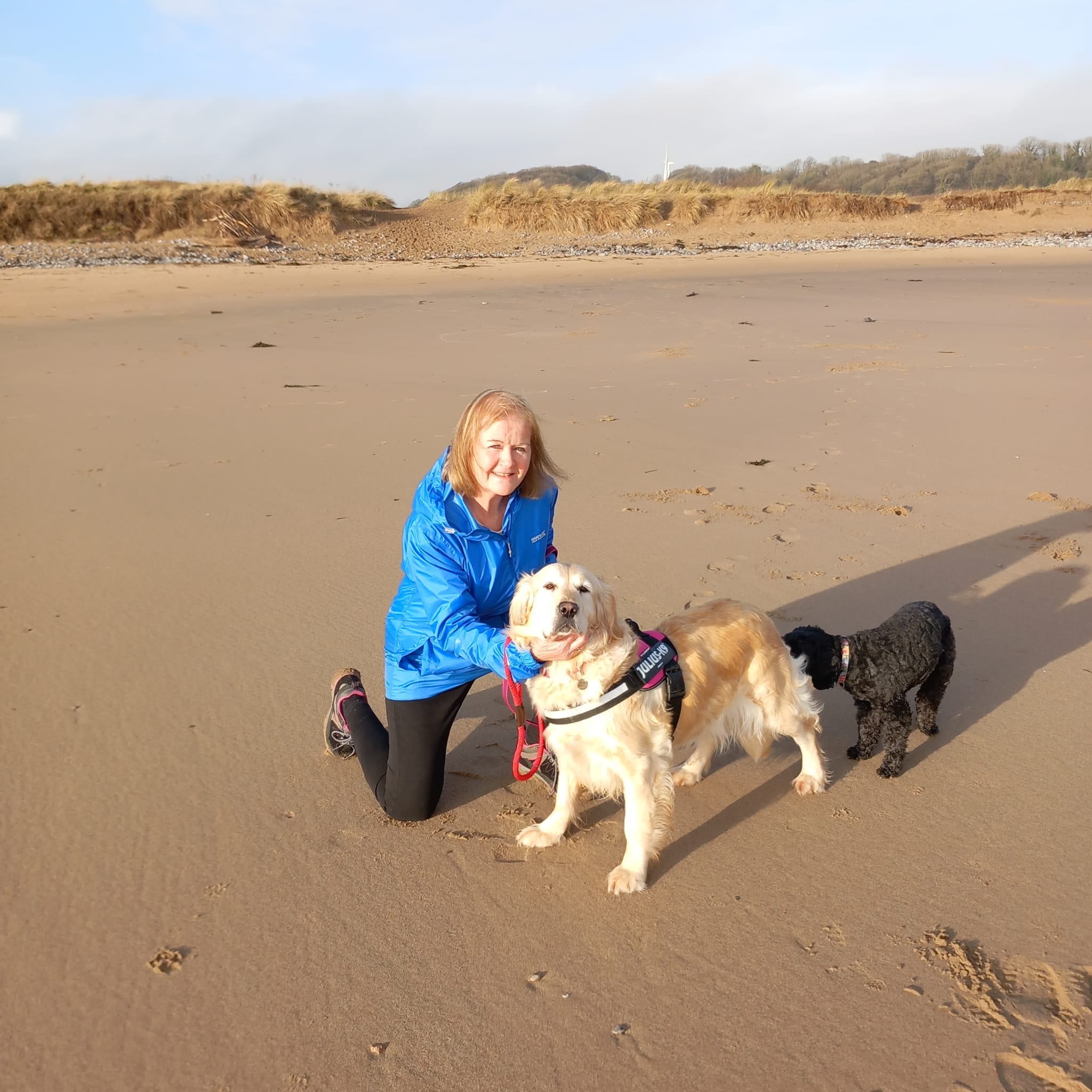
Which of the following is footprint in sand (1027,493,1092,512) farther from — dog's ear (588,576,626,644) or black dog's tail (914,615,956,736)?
dog's ear (588,576,626,644)

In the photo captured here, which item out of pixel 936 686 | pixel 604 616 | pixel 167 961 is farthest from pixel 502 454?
pixel 936 686

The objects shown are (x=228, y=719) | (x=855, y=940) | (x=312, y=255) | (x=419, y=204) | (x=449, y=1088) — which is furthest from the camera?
(x=419, y=204)

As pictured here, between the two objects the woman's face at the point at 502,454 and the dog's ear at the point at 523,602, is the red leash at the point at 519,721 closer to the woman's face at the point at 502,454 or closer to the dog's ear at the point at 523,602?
the dog's ear at the point at 523,602

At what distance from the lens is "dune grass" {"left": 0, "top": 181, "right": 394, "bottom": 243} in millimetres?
19953

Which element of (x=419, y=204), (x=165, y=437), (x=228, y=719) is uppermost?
(x=419, y=204)

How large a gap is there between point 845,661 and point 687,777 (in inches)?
30.5

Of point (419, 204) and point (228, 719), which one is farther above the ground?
point (419, 204)

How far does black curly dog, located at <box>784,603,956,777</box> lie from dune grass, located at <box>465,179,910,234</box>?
2140 cm

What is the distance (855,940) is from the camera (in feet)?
8.59

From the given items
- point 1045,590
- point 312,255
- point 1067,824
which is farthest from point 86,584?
point 312,255

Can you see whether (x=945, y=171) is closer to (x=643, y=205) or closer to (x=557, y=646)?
(x=643, y=205)

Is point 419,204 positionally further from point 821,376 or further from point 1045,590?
point 1045,590

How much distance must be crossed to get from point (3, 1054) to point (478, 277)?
15.3m

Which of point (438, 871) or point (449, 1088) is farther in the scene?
point (438, 871)
